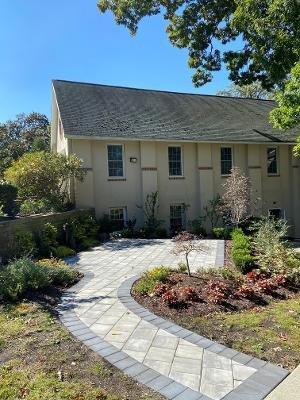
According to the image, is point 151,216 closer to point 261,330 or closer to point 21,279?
point 21,279

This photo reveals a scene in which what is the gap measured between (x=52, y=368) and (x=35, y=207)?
1157 centimetres

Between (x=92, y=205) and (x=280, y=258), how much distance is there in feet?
32.6

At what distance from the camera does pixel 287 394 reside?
3.52 meters

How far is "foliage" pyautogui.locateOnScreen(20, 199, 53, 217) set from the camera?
14.8 meters

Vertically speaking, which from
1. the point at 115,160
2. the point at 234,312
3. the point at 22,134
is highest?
the point at 22,134

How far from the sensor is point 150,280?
7238 mm

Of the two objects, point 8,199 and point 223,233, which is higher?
point 8,199

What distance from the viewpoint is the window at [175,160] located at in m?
18.7

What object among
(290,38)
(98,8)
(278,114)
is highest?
(98,8)

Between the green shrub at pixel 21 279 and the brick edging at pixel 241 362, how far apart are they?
86.8 inches

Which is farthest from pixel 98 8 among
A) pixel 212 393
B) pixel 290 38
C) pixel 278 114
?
pixel 212 393

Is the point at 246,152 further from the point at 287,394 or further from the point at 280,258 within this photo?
the point at 287,394

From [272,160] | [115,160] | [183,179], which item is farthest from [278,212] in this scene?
[115,160]

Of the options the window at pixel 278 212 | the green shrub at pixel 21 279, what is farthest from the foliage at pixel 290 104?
the window at pixel 278 212
